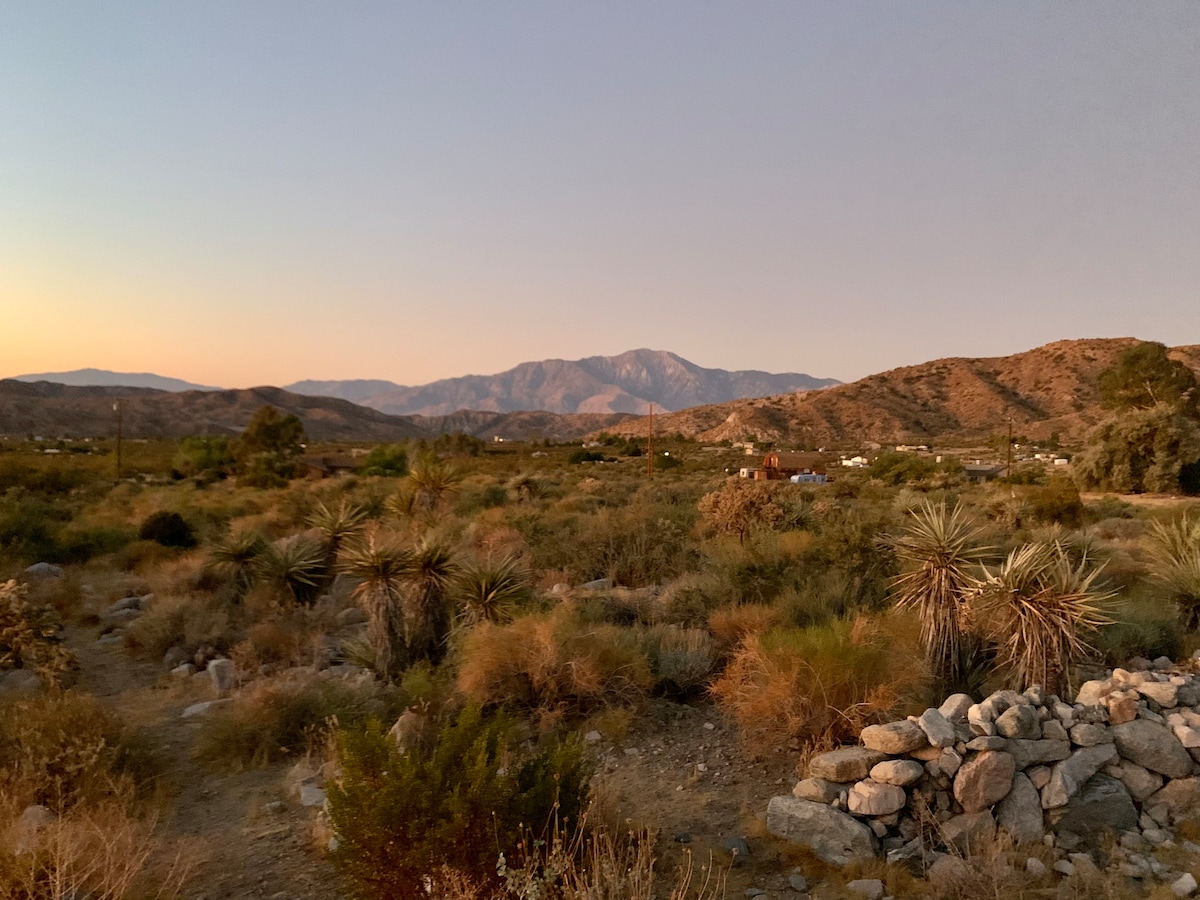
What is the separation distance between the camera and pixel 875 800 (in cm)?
536

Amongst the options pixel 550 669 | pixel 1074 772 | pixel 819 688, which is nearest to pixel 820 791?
pixel 819 688

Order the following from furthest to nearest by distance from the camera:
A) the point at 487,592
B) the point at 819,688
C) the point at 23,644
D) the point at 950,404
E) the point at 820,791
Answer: the point at 950,404, the point at 487,592, the point at 23,644, the point at 819,688, the point at 820,791

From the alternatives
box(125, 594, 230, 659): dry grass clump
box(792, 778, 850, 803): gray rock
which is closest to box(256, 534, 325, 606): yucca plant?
box(125, 594, 230, 659): dry grass clump

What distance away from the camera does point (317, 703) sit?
764cm

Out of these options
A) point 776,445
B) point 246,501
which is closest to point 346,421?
point 776,445

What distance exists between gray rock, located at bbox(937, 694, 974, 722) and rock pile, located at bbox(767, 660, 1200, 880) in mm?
15

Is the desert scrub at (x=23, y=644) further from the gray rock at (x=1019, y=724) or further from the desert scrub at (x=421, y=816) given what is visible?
the gray rock at (x=1019, y=724)

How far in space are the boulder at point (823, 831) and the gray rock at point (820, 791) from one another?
0.10 metres

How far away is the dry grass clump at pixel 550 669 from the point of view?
7688 mm

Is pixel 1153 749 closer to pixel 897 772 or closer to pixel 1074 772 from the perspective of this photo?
pixel 1074 772

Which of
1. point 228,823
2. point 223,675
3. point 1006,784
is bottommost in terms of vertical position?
point 223,675

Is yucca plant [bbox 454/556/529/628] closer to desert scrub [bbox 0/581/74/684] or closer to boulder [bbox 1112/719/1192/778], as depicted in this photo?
desert scrub [bbox 0/581/74/684]

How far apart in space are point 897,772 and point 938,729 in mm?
513

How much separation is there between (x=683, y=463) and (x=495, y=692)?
44636 millimetres
